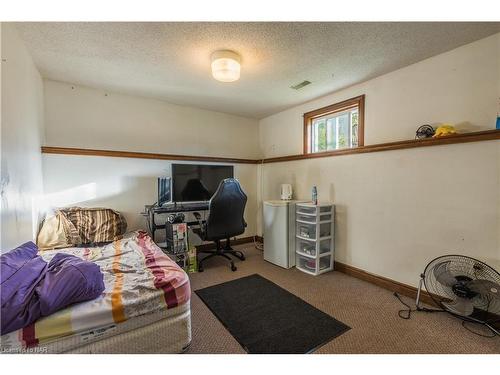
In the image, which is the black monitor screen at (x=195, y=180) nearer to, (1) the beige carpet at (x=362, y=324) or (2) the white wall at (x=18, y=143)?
(1) the beige carpet at (x=362, y=324)

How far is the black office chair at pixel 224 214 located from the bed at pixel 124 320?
1045 millimetres

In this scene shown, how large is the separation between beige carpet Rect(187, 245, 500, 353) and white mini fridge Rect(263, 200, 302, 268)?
0.33m

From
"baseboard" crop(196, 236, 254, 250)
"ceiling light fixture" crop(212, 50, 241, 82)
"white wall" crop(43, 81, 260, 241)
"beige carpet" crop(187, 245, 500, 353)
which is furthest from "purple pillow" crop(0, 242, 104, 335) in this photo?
"baseboard" crop(196, 236, 254, 250)

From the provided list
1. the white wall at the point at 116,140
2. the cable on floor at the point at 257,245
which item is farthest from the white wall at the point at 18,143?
the cable on floor at the point at 257,245

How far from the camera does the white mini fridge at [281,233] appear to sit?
287 cm

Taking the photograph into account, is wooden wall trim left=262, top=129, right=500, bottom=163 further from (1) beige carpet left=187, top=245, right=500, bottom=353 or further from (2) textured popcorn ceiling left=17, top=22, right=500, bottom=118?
(1) beige carpet left=187, top=245, right=500, bottom=353

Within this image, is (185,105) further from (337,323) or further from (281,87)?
(337,323)

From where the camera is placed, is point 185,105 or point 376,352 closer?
point 376,352

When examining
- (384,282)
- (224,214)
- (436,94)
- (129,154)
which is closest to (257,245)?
(224,214)

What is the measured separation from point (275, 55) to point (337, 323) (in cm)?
227

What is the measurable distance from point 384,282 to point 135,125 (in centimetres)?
352

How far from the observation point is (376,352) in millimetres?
1449

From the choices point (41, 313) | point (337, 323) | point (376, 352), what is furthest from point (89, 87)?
point (376, 352)

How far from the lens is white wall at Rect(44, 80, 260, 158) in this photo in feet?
8.63
